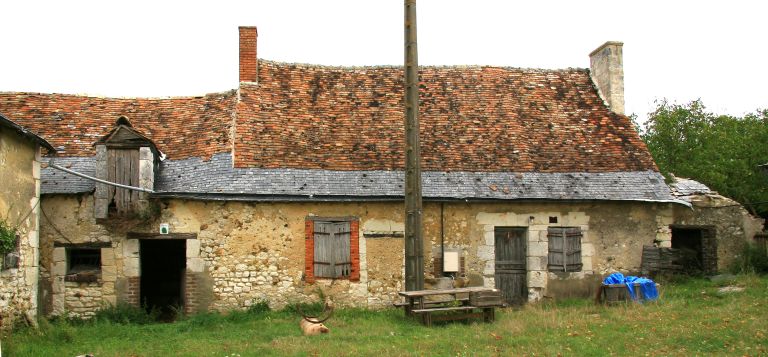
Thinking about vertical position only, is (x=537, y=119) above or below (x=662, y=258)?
above

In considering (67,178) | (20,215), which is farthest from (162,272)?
(20,215)

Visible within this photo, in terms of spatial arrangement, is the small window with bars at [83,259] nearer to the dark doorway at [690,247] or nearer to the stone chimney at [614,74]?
the stone chimney at [614,74]

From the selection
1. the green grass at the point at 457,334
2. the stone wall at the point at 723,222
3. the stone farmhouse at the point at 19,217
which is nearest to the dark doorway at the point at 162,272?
the green grass at the point at 457,334

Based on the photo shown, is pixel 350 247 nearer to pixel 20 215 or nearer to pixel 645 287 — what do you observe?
pixel 645 287

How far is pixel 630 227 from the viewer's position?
15.9 meters

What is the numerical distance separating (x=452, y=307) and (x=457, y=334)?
1373mm

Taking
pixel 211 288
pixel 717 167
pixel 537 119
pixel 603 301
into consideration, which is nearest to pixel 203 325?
pixel 211 288

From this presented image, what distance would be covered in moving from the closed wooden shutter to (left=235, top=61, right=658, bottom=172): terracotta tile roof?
1376 millimetres

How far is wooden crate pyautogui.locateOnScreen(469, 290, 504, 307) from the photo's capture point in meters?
12.6

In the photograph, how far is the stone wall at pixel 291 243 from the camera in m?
14.5

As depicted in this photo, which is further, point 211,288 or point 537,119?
point 537,119

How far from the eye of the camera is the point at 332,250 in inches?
587

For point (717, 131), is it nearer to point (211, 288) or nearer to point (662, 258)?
point (662, 258)

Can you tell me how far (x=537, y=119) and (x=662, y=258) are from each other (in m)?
4.39
